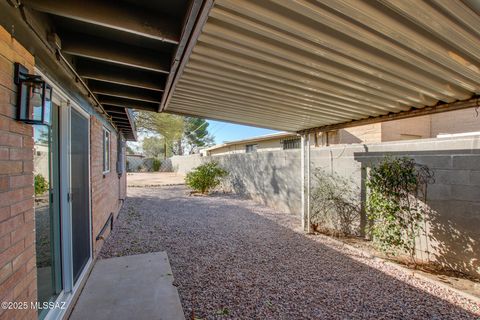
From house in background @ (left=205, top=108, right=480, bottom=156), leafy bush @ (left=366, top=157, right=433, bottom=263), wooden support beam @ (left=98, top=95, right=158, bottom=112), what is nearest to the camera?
leafy bush @ (left=366, top=157, right=433, bottom=263)

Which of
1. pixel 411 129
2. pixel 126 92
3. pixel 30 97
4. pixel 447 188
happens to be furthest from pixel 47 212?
pixel 411 129

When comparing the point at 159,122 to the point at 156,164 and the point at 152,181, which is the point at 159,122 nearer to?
the point at 152,181

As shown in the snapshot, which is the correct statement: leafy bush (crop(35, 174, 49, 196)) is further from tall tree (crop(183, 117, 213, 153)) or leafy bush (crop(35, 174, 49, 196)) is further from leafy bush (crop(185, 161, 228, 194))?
tall tree (crop(183, 117, 213, 153))

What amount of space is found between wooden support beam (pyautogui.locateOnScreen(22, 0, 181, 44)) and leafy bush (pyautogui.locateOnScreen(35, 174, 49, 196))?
1.32m

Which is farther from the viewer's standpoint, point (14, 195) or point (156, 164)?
point (156, 164)

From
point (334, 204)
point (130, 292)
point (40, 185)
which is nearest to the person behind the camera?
point (40, 185)

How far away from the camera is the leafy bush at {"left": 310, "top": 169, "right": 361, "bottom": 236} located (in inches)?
206

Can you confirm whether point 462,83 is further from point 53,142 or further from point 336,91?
point 53,142

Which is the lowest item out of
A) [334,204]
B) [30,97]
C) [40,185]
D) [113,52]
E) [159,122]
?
[334,204]

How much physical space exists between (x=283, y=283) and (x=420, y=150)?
303cm

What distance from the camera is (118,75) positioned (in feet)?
9.84

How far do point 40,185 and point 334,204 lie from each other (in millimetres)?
5216

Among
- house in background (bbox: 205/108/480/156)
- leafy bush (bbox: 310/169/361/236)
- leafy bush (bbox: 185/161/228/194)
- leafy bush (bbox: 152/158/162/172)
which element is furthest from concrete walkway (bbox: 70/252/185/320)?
leafy bush (bbox: 152/158/162/172)

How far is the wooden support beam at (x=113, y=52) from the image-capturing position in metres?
2.25
